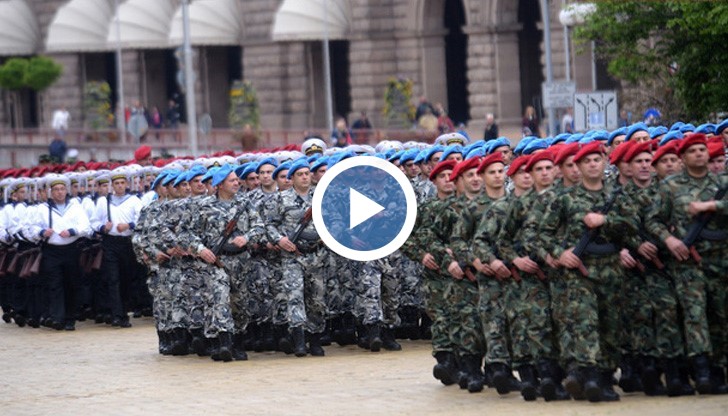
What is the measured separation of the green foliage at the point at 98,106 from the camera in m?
58.2

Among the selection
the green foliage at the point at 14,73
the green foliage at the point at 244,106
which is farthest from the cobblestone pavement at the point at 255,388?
the green foliage at the point at 14,73

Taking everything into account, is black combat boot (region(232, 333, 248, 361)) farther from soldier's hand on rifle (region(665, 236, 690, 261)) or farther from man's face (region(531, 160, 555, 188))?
soldier's hand on rifle (region(665, 236, 690, 261))

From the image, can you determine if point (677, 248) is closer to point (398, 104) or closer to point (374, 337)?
point (374, 337)

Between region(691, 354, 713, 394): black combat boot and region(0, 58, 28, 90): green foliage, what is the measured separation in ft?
150

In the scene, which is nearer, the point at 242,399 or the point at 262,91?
the point at 242,399

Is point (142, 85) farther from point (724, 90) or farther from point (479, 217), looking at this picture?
point (479, 217)

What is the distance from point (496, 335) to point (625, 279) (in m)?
1.07

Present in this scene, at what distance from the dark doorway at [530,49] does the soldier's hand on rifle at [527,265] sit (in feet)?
119

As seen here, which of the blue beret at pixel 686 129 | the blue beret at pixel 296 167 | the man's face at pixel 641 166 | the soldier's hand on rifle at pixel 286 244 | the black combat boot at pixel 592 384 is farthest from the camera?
the blue beret at pixel 296 167

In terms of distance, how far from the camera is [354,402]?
16.1 metres

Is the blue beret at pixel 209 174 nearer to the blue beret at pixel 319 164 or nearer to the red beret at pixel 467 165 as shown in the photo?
the blue beret at pixel 319 164

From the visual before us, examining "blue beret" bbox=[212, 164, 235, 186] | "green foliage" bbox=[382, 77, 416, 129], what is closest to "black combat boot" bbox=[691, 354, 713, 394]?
"blue beret" bbox=[212, 164, 235, 186]

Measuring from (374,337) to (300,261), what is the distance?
1016 mm

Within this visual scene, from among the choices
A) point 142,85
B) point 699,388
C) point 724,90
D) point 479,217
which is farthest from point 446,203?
point 142,85
